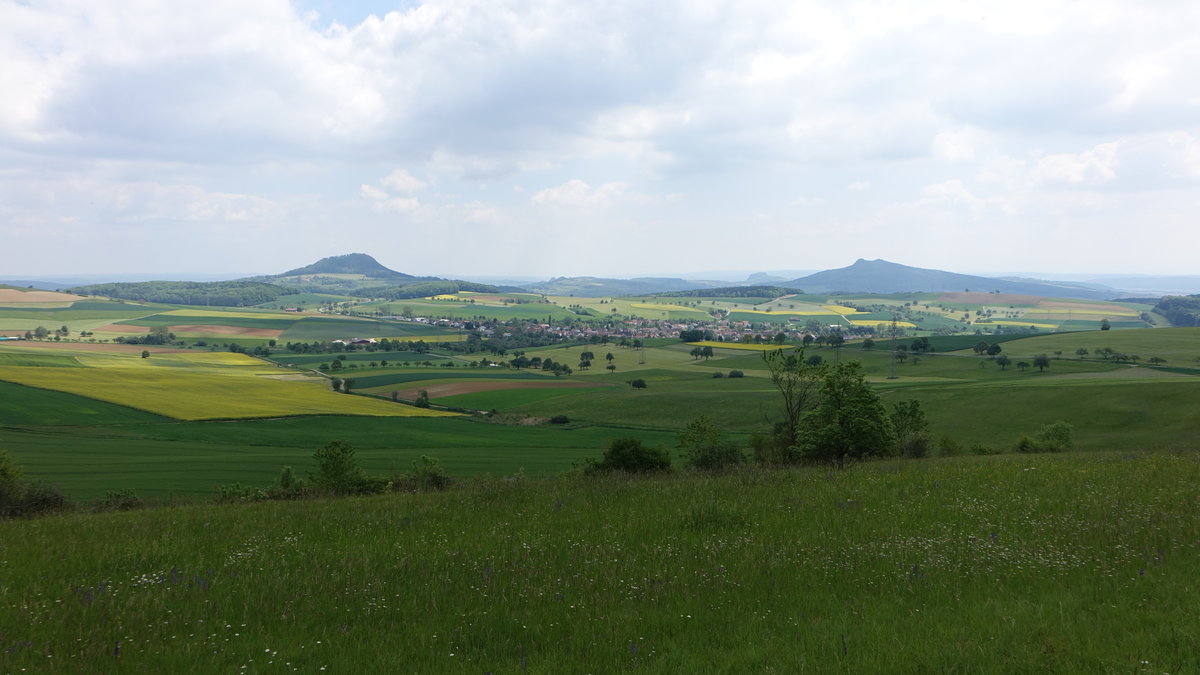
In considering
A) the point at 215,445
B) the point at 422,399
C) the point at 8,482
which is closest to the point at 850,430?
the point at 8,482

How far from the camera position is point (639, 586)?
7008mm

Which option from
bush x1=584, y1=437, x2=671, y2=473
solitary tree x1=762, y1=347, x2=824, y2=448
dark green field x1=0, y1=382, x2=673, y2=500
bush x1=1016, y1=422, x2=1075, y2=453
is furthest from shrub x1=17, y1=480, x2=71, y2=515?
bush x1=1016, y1=422, x2=1075, y2=453

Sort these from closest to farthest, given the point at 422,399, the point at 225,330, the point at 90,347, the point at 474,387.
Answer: the point at 422,399 < the point at 474,387 < the point at 90,347 < the point at 225,330

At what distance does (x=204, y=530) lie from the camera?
405 inches

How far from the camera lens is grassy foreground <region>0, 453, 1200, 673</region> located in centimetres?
532

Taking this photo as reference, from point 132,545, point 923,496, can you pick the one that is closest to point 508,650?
point 132,545

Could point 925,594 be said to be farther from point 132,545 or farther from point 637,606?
point 132,545

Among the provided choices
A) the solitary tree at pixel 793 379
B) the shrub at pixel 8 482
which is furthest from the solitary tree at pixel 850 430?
the shrub at pixel 8 482

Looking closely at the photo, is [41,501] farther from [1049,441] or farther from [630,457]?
[1049,441]

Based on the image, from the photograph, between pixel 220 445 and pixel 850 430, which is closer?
pixel 850 430

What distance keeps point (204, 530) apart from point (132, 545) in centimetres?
132

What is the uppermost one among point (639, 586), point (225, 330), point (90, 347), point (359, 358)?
point (639, 586)

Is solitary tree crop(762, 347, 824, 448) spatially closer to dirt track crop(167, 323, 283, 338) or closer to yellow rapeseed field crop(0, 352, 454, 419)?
yellow rapeseed field crop(0, 352, 454, 419)

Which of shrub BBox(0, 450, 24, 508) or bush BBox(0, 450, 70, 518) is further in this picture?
shrub BBox(0, 450, 24, 508)
